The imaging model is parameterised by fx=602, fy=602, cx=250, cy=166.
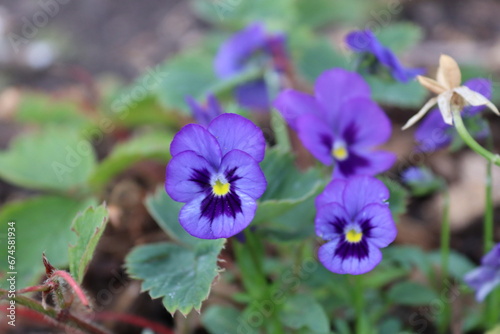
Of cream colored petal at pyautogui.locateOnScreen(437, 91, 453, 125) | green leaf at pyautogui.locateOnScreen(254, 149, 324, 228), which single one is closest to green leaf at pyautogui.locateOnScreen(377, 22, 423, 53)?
green leaf at pyautogui.locateOnScreen(254, 149, 324, 228)

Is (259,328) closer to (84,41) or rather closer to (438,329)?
(438,329)

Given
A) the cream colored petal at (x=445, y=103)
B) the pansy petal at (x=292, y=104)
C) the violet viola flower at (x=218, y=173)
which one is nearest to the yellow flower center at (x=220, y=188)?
the violet viola flower at (x=218, y=173)

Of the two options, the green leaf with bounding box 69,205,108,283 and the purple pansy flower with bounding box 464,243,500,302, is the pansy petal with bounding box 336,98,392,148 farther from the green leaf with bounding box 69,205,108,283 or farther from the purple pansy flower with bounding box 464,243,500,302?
the green leaf with bounding box 69,205,108,283

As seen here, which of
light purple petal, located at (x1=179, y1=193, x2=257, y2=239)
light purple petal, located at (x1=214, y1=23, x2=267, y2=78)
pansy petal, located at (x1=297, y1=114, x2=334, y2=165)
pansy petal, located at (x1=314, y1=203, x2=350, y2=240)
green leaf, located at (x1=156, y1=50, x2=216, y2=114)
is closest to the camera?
light purple petal, located at (x1=179, y1=193, x2=257, y2=239)

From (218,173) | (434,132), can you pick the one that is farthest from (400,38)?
(218,173)

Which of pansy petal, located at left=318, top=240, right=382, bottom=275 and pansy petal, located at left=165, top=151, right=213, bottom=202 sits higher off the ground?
pansy petal, located at left=165, top=151, right=213, bottom=202

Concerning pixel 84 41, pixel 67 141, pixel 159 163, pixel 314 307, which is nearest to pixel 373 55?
pixel 314 307

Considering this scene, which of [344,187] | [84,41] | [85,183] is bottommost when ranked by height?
[85,183]
